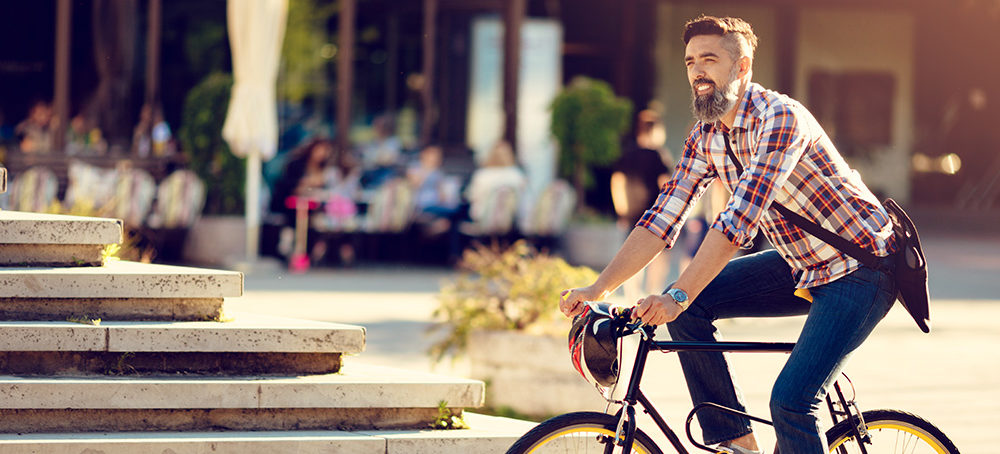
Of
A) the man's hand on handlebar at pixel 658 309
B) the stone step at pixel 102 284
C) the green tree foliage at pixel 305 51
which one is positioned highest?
the green tree foliage at pixel 305 51

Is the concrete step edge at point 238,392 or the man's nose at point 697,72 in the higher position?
the man's nose at point 697,72

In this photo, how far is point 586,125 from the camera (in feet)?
49.5

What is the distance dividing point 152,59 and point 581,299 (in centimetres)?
1497

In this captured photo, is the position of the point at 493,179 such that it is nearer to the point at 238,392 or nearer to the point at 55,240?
the point at 55,240

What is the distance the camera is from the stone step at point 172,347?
193 inches

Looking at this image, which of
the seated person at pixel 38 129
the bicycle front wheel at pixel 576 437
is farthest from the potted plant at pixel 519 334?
the seated person at pixel 38 129

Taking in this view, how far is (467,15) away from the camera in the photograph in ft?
59.7

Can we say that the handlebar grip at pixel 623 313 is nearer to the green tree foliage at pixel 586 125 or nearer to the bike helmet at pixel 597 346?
the bike helmet at pixel 597 346

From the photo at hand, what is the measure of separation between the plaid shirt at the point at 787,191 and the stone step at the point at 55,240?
2411mm

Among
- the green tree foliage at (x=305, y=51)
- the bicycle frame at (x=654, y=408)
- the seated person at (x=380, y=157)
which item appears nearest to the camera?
the bicycle frame at (x=654, y=408)

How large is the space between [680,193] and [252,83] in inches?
383

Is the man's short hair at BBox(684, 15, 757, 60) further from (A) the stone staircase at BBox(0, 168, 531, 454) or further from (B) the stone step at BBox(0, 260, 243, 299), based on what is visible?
(B) the stone step at BBox(0, 260, 243, 299)

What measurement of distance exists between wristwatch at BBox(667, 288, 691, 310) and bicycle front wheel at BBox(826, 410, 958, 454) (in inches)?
30.1

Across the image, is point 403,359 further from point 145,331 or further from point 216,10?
point 216,10
